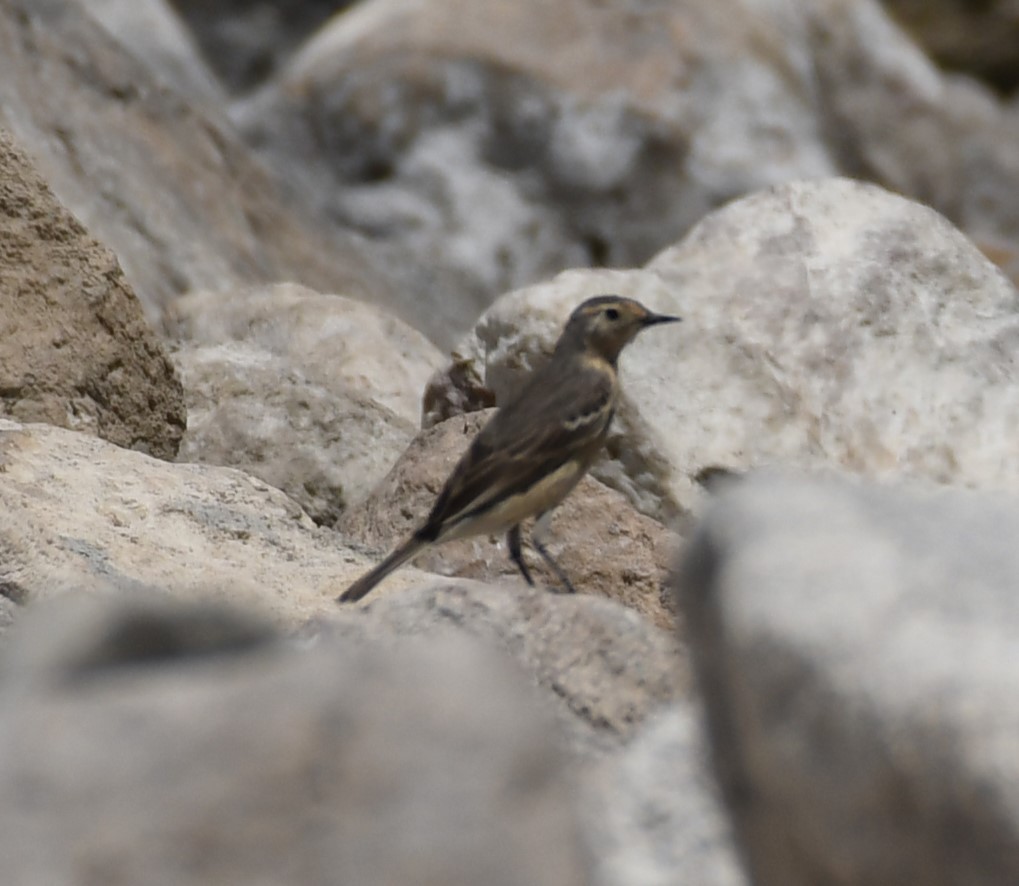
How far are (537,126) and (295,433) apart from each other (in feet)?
22.6

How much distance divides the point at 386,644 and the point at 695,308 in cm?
365

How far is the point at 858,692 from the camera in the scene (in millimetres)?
2729

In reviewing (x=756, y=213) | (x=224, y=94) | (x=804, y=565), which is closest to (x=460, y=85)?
(x=224, y=94)

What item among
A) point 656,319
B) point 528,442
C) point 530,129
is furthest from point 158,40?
point 528,442

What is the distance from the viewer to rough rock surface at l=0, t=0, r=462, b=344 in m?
10.0

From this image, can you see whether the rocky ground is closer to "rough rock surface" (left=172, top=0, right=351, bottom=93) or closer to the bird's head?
"rough rock surface" (left=172, top=0, right=351, bottom=93)

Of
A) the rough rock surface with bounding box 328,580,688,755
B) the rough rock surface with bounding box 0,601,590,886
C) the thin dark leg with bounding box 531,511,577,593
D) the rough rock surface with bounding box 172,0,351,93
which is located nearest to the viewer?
the rough rock surface with bounding box 0,601,590,886

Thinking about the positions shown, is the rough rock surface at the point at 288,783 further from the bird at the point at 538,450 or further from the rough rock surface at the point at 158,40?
the rough rock surface at the point at 158,40

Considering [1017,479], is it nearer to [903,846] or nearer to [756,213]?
[756,213]

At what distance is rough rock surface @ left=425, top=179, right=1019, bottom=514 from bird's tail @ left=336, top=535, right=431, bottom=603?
152 centimetres

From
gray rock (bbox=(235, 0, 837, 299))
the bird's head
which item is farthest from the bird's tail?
gray rock (bbox=(235, 0, 837, 299))

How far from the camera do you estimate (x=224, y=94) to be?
48.7ft

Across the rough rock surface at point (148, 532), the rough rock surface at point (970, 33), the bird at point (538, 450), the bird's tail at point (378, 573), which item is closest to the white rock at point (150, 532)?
the rough rock surface at point (148, 532)

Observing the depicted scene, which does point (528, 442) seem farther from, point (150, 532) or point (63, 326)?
point (63, 326)
